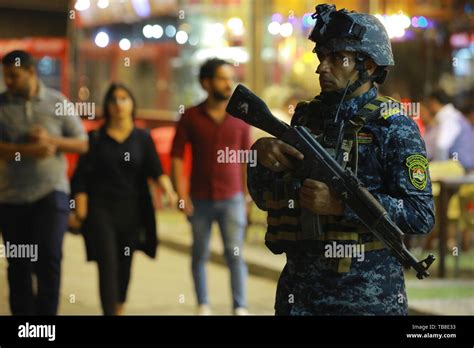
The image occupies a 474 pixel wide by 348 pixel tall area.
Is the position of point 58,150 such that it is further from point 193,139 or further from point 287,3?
point 287,3

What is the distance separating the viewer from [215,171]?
871 cm

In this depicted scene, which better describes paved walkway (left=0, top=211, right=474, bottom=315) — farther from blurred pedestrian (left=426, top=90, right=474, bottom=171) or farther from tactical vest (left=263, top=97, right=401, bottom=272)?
tactical vest (left=263, top=97, right=401, bottom=272)

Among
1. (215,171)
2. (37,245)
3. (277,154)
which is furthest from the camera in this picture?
(215,171)

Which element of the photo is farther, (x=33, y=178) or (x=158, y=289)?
(x=158, y=289)

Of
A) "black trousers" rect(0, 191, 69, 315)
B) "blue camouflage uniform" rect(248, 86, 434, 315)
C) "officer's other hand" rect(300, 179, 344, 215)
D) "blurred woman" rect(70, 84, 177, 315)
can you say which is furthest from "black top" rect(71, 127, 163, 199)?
"officer's other hand" rect(300, 179, 344, 215)

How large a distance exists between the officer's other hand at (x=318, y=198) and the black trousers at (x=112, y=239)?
3682mm

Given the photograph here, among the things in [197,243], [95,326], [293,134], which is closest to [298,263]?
[293,134]

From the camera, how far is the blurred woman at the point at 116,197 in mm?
7809

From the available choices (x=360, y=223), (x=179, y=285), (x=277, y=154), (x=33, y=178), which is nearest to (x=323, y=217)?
(x=360, y=223)

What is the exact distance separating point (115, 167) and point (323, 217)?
12.2ft

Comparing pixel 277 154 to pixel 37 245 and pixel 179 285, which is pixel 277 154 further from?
pixel 179 285

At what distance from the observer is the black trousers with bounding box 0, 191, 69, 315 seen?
745 cm

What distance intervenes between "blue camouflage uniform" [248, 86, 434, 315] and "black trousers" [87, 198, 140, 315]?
3409mm

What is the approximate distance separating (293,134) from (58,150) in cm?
361
